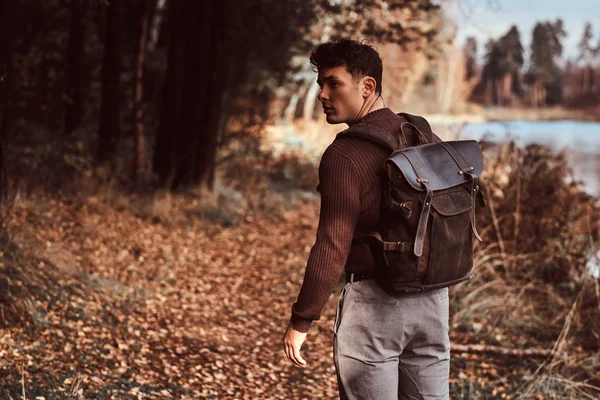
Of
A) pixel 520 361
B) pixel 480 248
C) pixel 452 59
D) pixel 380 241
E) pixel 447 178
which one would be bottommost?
pixel 520 361

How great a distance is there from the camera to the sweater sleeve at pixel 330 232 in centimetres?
251

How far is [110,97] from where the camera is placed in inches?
381

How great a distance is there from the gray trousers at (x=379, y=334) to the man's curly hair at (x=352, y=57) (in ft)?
2.64

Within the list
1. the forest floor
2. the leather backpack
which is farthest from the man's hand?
the forest floor

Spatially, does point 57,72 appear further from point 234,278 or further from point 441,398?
point 441,398

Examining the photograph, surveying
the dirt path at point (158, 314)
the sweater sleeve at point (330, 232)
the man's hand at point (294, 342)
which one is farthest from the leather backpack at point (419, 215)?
the dirt path at point (158, 314)

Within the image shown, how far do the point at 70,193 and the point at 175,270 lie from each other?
6.29ft

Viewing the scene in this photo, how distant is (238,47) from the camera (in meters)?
11.7

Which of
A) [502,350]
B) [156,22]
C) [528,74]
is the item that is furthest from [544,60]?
[502,350]

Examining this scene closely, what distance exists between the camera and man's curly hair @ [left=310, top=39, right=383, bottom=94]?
2.63 m

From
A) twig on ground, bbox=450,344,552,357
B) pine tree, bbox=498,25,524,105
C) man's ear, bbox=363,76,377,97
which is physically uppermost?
pine tree, bbox=498,25,524,105

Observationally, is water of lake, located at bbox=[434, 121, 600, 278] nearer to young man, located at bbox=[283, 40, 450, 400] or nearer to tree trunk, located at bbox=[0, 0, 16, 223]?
young man, located at bbox=[283, 40, 450, 400]

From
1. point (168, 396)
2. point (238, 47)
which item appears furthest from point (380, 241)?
point (238, 47)

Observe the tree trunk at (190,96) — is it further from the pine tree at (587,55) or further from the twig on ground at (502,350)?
the pine tree at (587,55)
